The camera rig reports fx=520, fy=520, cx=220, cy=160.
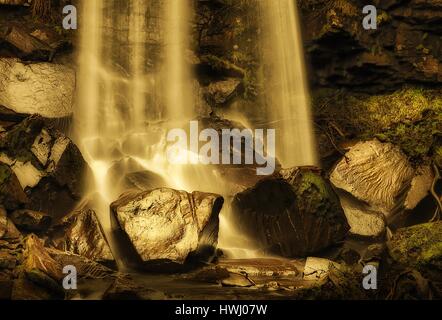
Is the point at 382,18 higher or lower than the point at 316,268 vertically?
higher

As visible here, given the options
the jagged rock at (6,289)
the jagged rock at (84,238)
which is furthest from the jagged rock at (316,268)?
the jagged rock at (6,289)

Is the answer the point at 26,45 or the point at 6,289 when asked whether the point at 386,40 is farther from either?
the point at 6,289

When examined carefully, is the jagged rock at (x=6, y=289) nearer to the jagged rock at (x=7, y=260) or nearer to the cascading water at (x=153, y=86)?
the jagged rock at (x=7, y=260)

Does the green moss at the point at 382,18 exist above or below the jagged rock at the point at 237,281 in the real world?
above

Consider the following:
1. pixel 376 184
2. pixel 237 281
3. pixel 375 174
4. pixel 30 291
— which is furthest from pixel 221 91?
pixel 30 291

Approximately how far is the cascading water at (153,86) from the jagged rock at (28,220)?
6.94 ft

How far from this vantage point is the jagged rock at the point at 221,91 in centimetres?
1138

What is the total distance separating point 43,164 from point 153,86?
3.53 metres

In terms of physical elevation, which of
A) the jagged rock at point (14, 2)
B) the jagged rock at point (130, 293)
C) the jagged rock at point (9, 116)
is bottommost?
the jagged rock at point (130, 293)

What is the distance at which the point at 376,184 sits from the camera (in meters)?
9.32

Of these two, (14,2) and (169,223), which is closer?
(169,223)

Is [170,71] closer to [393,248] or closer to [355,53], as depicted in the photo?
[355,53]
